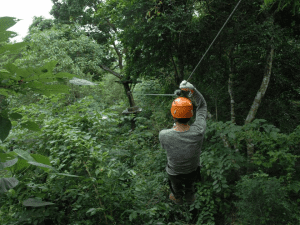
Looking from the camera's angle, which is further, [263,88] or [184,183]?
[263,88]

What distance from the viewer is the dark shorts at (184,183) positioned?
2.52 metres

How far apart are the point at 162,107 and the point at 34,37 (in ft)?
28.5

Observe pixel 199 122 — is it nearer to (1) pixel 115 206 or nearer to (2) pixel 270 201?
(1) pixel 115 206

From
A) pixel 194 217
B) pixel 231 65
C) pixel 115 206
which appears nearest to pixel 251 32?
pixel 231 65

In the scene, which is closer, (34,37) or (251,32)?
(251,32)

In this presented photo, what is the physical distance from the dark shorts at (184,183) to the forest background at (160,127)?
222 mm

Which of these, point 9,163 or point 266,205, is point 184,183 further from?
point 9,163

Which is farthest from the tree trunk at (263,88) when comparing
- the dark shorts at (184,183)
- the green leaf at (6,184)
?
the green leaf at (6,184)

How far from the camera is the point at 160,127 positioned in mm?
5863

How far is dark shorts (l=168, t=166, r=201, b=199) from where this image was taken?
252cm

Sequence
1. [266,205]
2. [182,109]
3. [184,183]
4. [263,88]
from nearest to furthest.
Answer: [182,109]
[184,183]
[266,205]
[263,88]

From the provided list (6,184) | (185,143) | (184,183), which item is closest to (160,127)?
(184,183)

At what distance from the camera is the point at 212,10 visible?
4.78 meters

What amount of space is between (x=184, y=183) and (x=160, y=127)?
10.9 ft
